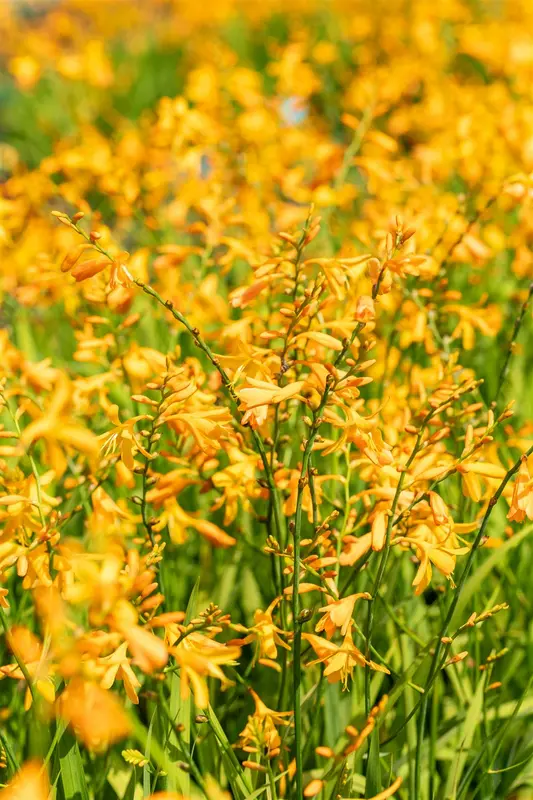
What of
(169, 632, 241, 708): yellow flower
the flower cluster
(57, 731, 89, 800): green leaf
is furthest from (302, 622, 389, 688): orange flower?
(57, 731, 89, 800): green leaf

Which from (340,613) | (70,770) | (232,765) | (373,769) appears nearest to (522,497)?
(340,613)

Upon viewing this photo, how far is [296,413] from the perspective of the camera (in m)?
1.93

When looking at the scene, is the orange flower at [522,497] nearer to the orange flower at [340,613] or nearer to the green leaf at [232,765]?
the orange flower at [340,613]

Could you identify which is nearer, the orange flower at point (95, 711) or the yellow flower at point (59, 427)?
the orange flower at point (95, 711)

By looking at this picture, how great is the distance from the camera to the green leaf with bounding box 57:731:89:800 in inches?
53.8

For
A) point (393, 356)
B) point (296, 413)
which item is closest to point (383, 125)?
point (393, 356)

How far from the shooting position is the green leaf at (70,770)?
1366 millimetres

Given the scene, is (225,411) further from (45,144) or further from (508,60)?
(45,144)

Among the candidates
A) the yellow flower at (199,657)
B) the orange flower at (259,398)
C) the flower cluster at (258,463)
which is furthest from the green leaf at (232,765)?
the orange flower at (259,398)

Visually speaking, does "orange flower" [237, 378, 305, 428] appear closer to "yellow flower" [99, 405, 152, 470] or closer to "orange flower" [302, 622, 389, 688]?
"yellow flower" [99, 405, 152, 470]

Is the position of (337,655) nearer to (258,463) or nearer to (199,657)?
(199,657)

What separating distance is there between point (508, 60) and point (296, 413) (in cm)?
402

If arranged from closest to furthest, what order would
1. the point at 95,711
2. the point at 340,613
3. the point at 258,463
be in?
the point at 95,711 → the point at 340,613 → the point at 258,463

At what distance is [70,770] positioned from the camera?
1.38 meters
